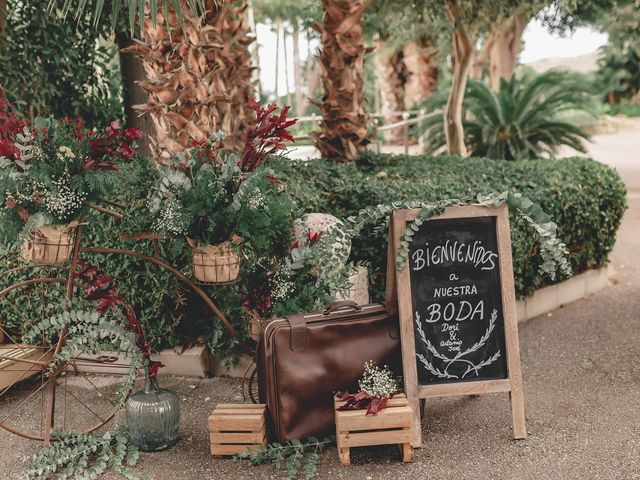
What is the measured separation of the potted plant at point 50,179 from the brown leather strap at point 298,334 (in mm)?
1056

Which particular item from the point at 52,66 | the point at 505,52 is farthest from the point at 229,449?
the point at 505,52

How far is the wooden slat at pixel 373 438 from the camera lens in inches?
130

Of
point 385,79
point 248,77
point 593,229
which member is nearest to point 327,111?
point 248,77

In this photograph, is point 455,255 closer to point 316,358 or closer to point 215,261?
point 316,358

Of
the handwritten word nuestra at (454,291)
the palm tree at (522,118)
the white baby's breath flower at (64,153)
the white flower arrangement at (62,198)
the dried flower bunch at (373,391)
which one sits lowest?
the dried flower bunch at (373,391)

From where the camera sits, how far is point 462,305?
3617mm

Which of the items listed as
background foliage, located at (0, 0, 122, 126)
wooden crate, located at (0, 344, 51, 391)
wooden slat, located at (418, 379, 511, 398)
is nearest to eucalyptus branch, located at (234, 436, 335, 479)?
wooden slat, located at (418, 379, 511, 398)

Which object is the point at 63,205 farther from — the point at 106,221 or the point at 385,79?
the point at 385,79

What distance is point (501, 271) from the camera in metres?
3.61

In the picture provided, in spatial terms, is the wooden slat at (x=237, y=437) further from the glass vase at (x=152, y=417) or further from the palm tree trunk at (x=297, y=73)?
the palm tree trunk at (x=297, y=73)

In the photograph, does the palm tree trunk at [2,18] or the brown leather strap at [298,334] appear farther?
the palm tree trunk at [2,18]

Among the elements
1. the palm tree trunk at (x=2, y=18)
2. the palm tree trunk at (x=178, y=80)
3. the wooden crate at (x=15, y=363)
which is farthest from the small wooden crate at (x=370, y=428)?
the palm tree trunk at (x=2, y=18)

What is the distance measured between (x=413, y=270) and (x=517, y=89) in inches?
305

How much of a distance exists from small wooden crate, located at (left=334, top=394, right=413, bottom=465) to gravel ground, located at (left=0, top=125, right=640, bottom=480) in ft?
0.42
